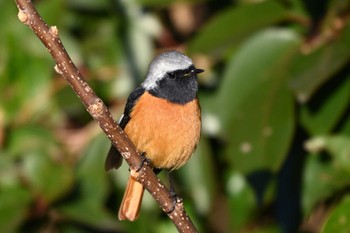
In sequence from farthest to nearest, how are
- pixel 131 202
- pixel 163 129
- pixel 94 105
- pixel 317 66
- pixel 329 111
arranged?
pixel 329 111 < pixel 317 66 < pixel 131 202 < pixel 163 129 < pixel 94 105

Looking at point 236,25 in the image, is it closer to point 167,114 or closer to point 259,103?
point 259,103

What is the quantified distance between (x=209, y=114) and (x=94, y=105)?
86.3 inches

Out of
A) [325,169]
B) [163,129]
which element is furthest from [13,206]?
[325,169]

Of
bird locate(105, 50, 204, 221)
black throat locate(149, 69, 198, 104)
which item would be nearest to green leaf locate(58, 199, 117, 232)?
bird locate(105, 50, 204, 221)

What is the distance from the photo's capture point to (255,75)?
14.3ft

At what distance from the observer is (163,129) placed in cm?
363

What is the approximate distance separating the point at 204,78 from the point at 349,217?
1.46 meters

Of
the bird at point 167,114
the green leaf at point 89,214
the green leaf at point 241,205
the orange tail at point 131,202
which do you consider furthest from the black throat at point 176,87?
the green leaf at point 89,214

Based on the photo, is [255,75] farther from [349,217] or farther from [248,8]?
[349,217]

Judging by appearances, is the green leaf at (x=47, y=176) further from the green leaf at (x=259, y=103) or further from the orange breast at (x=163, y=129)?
the orange breast at (x=163, y=129)

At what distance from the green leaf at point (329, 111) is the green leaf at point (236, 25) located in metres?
0.49

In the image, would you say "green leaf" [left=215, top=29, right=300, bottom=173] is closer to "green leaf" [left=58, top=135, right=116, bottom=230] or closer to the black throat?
the black throat

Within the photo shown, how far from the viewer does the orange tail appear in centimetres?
387

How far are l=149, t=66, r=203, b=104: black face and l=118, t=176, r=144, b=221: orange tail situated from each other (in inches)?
17.3
